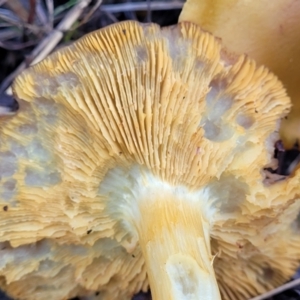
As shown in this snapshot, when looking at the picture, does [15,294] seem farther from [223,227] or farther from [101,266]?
[223,227]

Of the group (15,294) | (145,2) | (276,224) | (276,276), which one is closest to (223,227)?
(276,224)

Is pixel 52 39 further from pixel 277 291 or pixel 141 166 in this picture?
pixel 277 291

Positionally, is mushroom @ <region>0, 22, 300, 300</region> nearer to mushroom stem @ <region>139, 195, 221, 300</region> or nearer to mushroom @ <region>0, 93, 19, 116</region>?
mushroom stem @ <region>139, 195, 221, 300</region>

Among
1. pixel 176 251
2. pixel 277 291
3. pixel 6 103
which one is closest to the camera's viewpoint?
pixel 176 251

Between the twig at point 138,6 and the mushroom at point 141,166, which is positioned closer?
the mushroom at point 141,166

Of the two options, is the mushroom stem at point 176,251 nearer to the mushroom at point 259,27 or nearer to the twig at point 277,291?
the twig at point 277,291

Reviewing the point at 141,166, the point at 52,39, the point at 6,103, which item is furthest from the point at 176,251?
the point at 52,39

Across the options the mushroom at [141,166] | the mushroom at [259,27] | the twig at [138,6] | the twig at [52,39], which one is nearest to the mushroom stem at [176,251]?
the mushroom at [141,166]

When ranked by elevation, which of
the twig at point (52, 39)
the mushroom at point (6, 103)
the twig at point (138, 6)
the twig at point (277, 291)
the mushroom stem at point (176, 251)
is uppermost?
the twig at point (138, 6)
